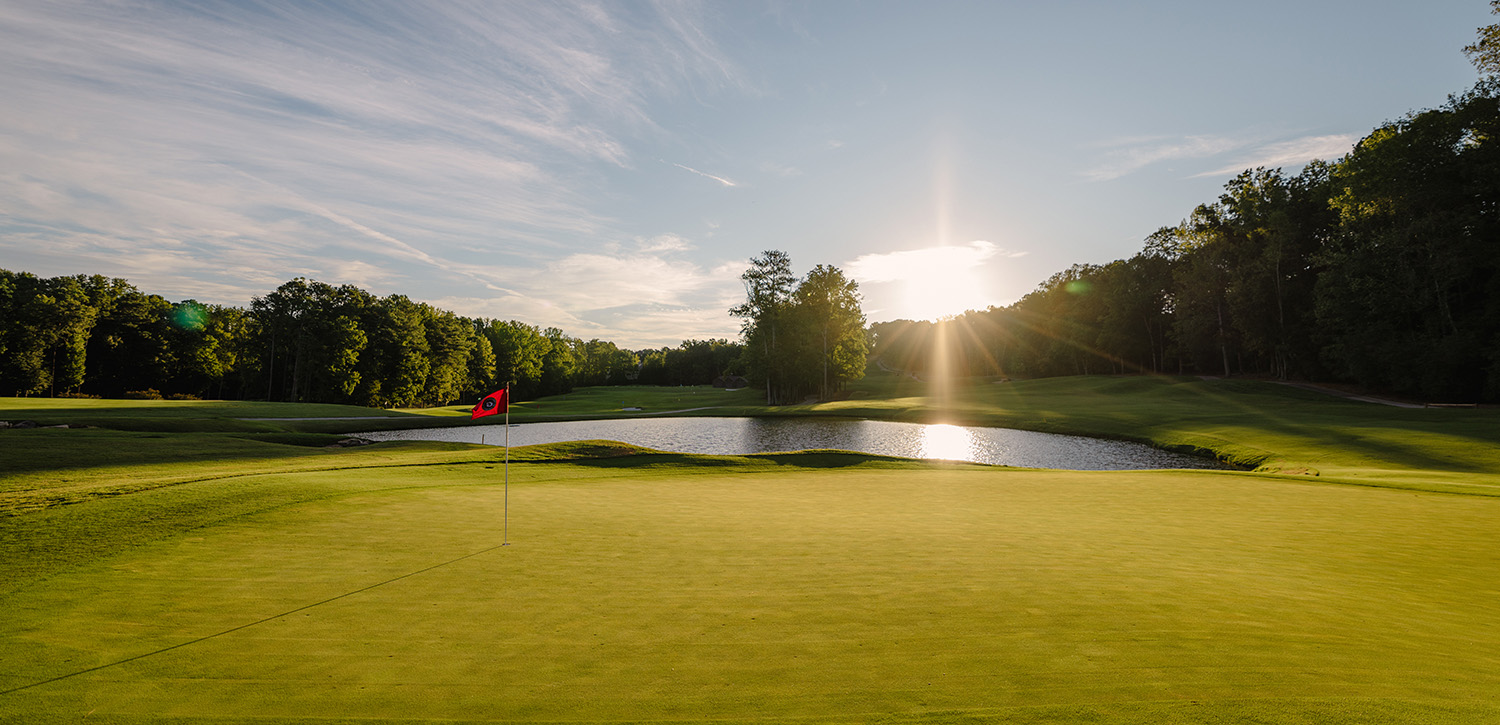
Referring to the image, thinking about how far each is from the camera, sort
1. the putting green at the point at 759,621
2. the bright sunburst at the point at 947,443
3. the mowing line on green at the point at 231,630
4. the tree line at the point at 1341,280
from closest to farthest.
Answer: the putting green at the point at 759,621, the mowing line on green at the point at 231,630, the bright sunburst at the point at 947,443, the tree line at the point at 1341,280

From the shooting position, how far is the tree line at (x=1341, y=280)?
39.4m

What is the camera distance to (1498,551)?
9.10 meters

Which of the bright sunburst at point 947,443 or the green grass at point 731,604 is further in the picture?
the bright sunburst at point 947,443

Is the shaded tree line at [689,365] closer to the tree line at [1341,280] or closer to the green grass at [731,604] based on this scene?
the tree line at [1341,280]

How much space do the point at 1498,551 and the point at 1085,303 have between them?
277 ft

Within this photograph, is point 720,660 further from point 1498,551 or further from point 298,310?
point 298,310

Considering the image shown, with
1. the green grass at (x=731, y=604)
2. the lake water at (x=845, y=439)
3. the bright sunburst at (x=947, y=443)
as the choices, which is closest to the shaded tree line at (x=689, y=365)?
the lake water at (x=845, y=439)

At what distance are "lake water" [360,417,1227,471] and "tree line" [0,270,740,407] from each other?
1269 inches

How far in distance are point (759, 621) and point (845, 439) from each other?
117 feet

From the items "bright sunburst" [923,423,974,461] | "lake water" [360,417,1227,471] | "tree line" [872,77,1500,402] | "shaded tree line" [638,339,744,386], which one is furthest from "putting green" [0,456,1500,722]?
"shaded tree line" [638,339,744,386]

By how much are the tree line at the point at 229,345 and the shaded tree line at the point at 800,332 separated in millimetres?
40984

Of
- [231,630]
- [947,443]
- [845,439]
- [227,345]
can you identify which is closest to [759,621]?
[231,630]

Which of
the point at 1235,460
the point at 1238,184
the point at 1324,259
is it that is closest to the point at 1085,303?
the point at 1238,184

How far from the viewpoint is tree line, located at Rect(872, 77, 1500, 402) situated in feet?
129
